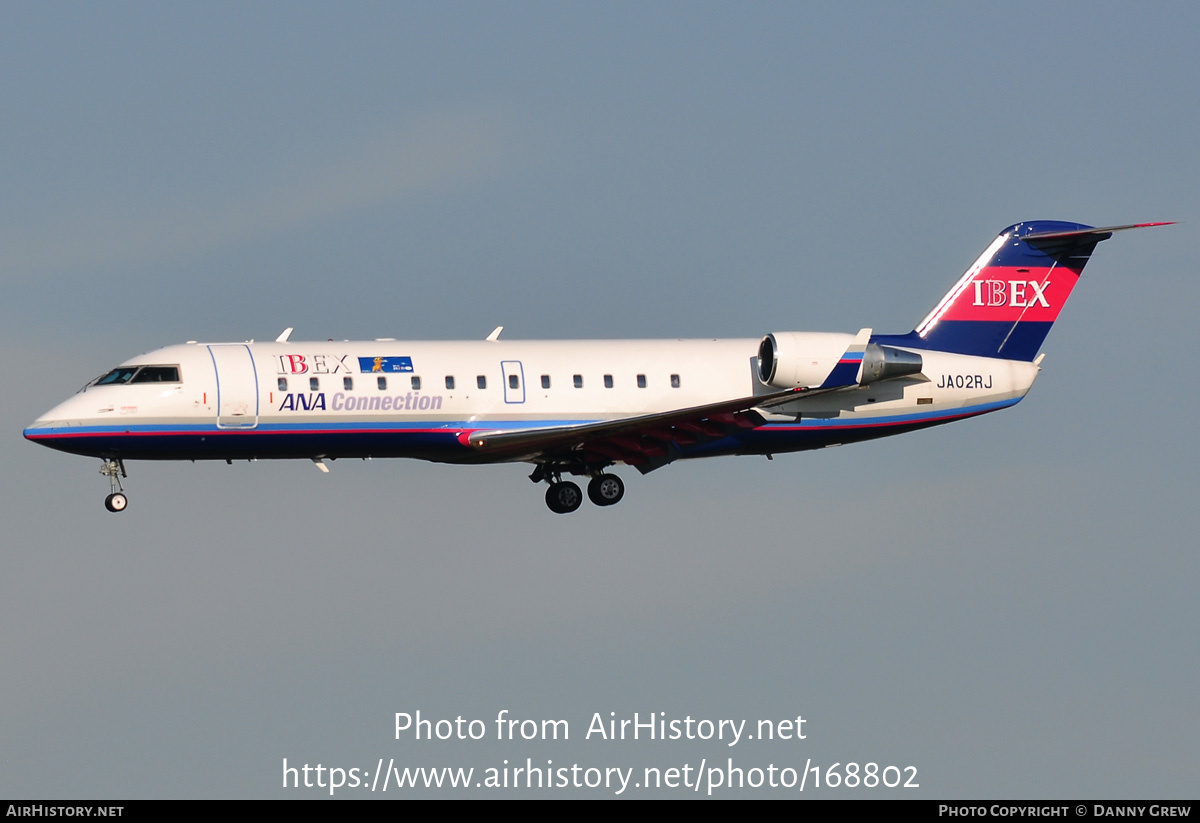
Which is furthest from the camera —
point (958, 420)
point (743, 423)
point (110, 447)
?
point (958, 420)

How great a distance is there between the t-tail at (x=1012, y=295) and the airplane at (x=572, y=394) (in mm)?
50

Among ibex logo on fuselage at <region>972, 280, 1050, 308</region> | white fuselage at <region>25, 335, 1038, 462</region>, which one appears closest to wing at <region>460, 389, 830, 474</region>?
white fuselage at <region>25, 335, 1038, 462</region>

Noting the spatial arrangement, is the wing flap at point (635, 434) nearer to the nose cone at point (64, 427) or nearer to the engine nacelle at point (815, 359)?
the engine nacelle at point (815, 359)

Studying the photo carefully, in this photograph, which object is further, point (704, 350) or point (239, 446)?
point (704, 350)

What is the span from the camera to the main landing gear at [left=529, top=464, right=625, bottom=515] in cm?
4447

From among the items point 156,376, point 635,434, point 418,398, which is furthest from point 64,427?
point 635,434

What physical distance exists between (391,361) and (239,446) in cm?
388

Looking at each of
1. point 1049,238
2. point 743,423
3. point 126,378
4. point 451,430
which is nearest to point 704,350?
point 743,423

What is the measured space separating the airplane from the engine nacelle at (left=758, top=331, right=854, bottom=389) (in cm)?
3

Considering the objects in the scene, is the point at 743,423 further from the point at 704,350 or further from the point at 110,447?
the point at 110,447

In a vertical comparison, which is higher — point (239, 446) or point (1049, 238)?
point (1049, 238)

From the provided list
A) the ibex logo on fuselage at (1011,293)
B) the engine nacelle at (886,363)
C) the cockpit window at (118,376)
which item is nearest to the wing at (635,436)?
the engine nacelle at (886,363)

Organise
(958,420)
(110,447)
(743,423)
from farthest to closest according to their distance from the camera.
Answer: (958,420) → (743,423) → (110,447)

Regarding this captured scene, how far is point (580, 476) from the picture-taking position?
45.0 metres
